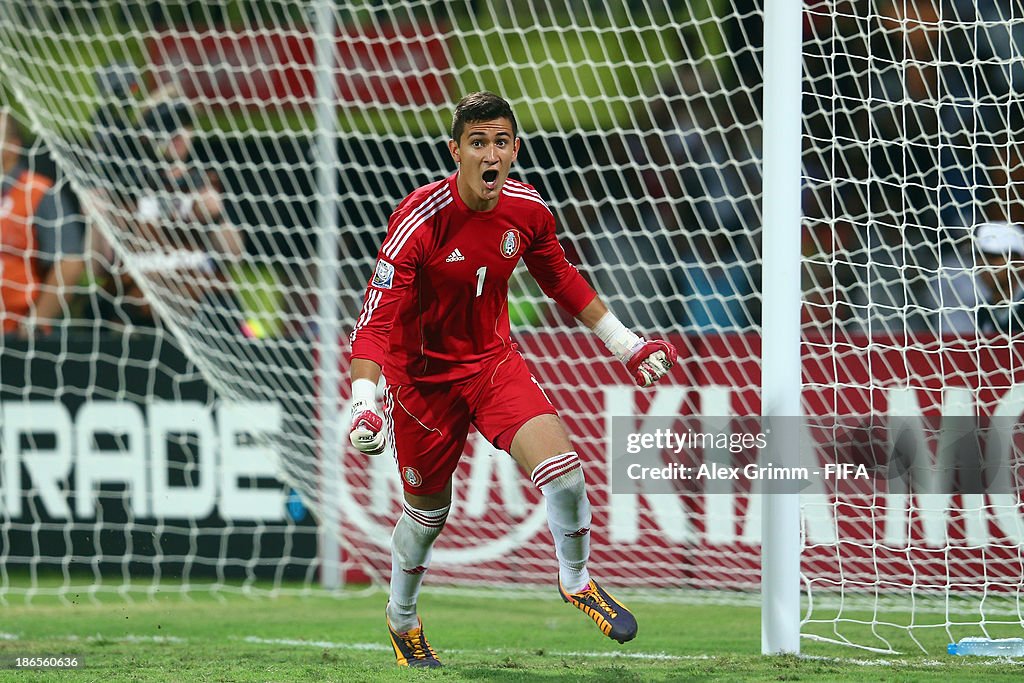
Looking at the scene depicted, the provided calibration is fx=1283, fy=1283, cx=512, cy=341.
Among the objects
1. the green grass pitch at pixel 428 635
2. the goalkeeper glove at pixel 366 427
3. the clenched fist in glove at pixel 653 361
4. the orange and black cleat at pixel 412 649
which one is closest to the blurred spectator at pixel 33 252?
the green grass pitch at pixel 428 635

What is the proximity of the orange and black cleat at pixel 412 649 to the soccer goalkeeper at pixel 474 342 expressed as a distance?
5 centimetres

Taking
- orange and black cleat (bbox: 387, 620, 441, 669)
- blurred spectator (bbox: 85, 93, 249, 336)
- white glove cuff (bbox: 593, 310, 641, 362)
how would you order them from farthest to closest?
blurred spectator (bbox: 85, 93, 249, 336), orange and black cleat (bbox: 387, 620, 441, 669), white glove cuff (bbox: 593, 310, 641, 362)

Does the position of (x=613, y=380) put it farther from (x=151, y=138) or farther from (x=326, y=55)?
(x=151, y=138)

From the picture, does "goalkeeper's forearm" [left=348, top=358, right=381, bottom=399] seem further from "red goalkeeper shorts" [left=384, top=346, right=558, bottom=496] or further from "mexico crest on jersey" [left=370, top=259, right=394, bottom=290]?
"red goalkeeper shorts" [left=384, top=346, right=558, bottom=496]

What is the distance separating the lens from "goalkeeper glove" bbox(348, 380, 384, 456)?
427 centimetres

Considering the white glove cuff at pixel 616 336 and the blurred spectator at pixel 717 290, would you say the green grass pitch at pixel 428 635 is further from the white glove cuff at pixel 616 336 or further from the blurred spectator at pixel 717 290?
the blurred spectator at pixel 717 290

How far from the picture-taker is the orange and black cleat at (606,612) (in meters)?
4.67

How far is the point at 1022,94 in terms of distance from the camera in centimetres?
632

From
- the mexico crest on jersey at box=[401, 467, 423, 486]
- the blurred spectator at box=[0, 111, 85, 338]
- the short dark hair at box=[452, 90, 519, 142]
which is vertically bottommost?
the mexico crest on jersey at box=[401, 467, 423, 486]

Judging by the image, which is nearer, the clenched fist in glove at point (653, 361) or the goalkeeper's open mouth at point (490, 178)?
the goalkeeper's open mouth at point (490, 178)

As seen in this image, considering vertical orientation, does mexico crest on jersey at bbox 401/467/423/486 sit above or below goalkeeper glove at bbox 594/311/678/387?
below

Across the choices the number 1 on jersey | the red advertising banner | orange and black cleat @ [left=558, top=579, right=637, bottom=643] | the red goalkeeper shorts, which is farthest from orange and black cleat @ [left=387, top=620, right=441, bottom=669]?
the red advertising banner

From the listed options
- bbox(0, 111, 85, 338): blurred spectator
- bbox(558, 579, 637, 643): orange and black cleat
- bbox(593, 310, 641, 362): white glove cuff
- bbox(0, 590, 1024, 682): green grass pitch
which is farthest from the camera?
bbox(0, 111, 85, 338): blurred spectator

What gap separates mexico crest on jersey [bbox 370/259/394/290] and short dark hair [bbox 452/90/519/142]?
557 mm
